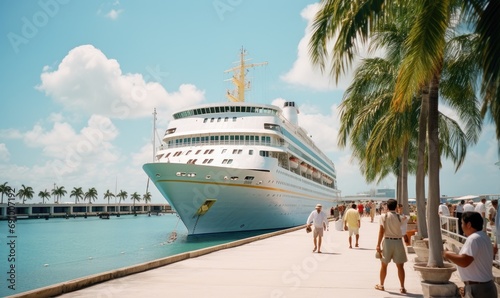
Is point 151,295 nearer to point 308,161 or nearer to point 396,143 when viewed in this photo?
point 396,143

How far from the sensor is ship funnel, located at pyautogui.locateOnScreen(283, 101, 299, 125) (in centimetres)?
4978

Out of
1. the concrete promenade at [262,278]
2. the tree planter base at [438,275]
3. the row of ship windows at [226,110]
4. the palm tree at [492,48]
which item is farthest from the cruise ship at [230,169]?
the palm tree at [492,48]

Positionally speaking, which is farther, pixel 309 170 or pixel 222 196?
pixel 309 170

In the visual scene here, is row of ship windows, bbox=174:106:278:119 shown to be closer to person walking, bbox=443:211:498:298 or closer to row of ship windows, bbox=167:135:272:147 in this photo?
row of ship windows, bbox=167:135:272:147

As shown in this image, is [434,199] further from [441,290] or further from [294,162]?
[294,162]

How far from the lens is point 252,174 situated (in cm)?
2723

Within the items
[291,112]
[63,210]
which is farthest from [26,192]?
[291,112]

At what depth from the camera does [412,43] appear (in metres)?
5.84

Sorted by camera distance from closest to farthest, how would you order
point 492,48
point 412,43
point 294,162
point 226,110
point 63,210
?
1. point 492,48
2. point 412,43
3. point 226,110
4. point 294,162
5. point 63,210

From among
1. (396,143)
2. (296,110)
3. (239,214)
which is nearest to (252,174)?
(239,214)

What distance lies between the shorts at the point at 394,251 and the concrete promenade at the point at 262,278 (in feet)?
1.79

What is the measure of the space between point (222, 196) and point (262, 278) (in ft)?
58.5

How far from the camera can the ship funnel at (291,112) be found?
49781 mm

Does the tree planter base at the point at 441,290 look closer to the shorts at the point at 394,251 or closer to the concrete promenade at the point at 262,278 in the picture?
the concrete promenade at the point at 262,278
